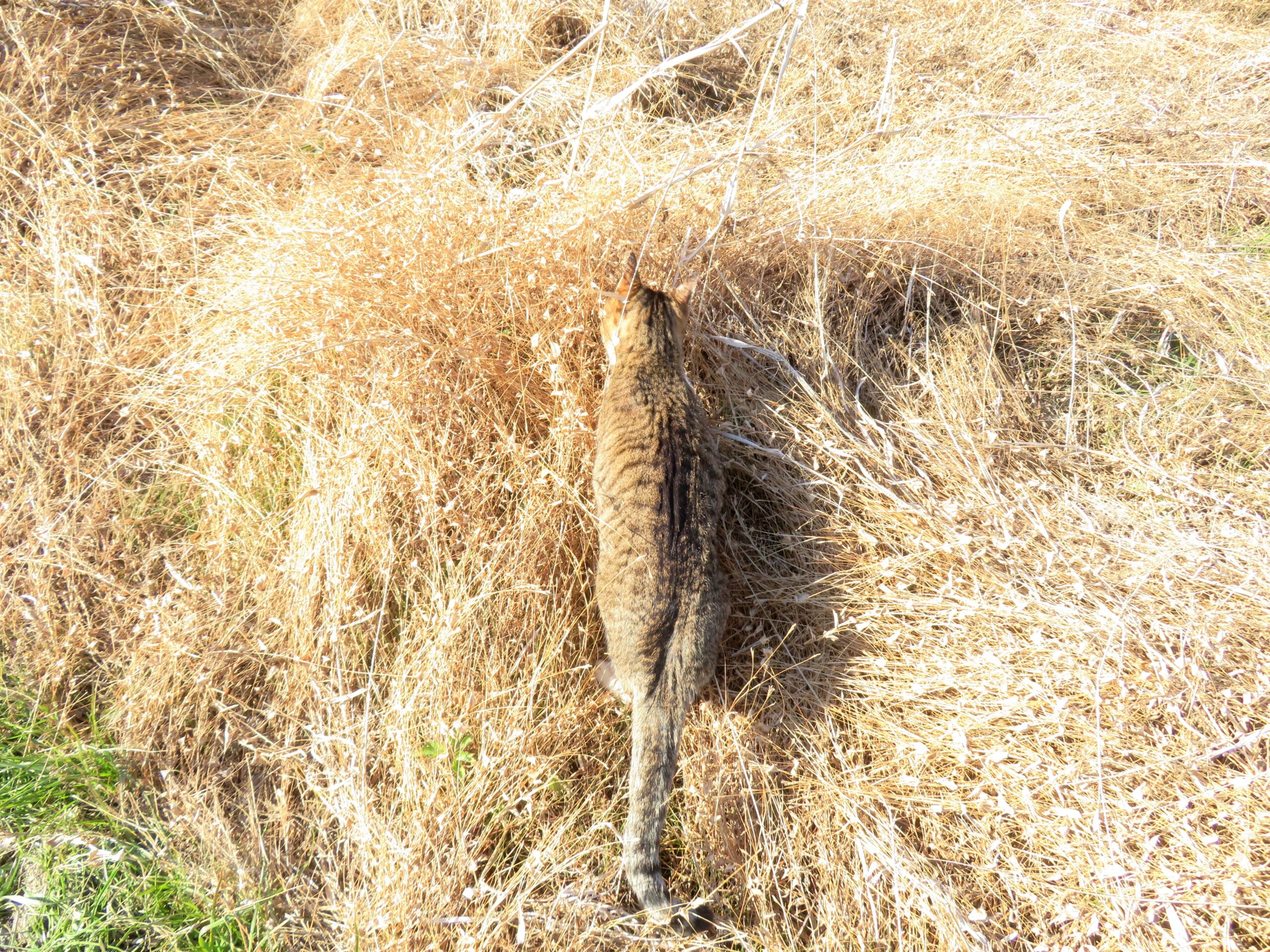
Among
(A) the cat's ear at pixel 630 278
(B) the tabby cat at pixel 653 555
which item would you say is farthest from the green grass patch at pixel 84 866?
(A) the cat's ear at pixel 630 278

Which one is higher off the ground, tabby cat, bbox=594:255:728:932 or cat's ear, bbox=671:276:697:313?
cat's ear, bbox=671:276:697:313

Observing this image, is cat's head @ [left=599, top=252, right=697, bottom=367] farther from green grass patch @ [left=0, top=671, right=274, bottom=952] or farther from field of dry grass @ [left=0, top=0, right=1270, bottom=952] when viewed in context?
green grass patch @ [left=0, top=671, right=274, bottom=952]

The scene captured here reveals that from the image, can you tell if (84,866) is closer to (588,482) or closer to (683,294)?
(588,482)

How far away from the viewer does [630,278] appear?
2.73 m

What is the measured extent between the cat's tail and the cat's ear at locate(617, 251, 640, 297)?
1.49m

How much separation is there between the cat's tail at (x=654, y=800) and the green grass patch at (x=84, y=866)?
1.05 m

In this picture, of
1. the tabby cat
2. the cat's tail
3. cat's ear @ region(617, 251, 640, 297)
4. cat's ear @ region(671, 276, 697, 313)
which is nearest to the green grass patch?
the cat's tail

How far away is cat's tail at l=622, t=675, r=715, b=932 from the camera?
1.88 metres

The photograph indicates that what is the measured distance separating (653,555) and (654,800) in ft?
2.37

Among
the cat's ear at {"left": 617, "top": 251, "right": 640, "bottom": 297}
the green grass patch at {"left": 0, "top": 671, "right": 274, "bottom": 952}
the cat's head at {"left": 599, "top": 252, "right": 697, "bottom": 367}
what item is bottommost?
the green grass patch at {"left": 0, "top": 671, "right": 274, "bottom": 952}

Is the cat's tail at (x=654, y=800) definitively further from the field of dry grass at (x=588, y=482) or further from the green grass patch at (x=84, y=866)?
the green grass patch at (x=84, y=866)

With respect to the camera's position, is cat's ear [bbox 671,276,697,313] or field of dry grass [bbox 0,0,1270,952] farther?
cat's ear [bbox 671,276,697,313]

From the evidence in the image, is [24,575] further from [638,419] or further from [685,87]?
[685,87]

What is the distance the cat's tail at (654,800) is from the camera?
1.88 m
